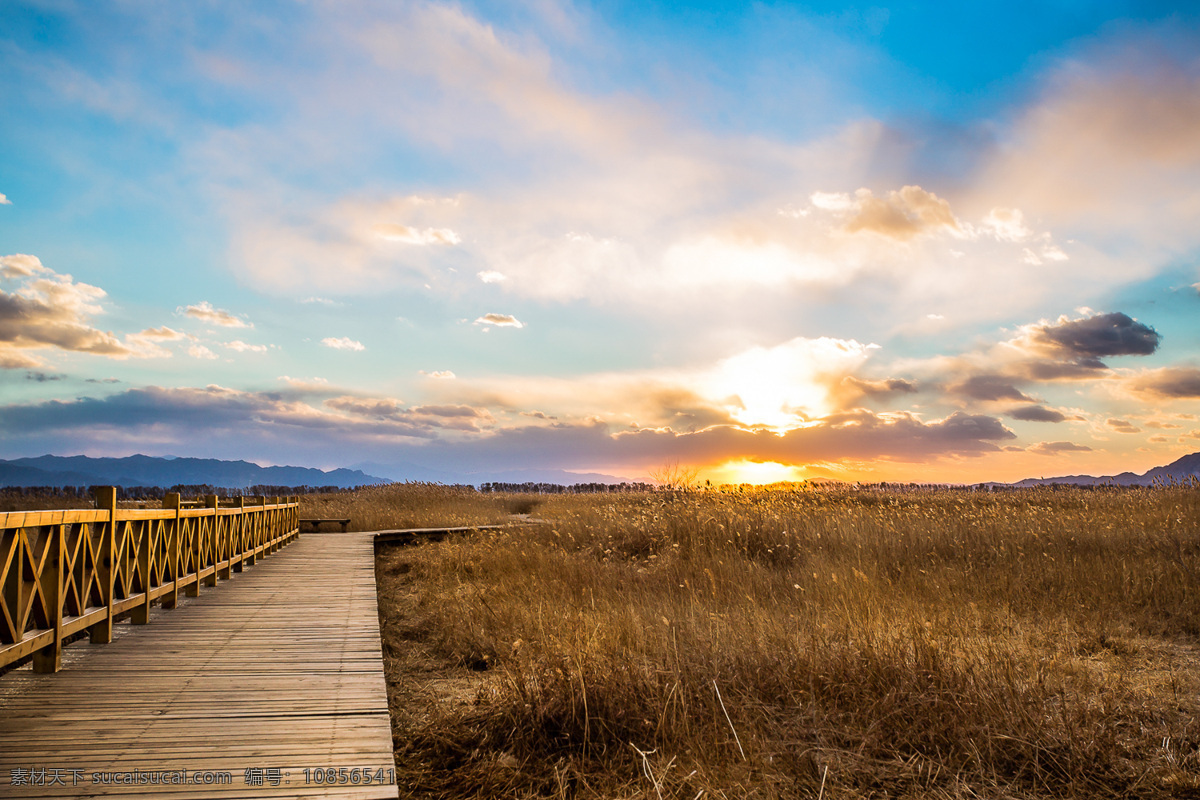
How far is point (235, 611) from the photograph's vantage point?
7.92 m

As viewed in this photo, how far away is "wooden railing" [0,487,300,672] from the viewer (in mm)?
4668

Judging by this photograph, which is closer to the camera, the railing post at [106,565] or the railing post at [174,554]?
the railing post at [106,565]

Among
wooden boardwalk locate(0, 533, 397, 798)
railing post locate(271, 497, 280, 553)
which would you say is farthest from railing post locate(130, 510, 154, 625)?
railing post locate(271, 497, 280, 553)

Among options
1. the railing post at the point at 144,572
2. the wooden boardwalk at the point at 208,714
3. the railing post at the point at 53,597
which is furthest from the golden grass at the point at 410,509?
the railing post at the point at 53,597

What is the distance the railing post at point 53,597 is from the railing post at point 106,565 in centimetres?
82

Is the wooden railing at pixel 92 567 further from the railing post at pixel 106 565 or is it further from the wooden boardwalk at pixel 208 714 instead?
the wooden boardwalk at pixel 208 714

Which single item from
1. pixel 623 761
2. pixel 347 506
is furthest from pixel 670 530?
pixel 347 506

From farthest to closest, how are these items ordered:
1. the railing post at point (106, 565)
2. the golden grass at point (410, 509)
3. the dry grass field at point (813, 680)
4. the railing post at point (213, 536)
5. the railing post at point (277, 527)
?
the golden grass at point (410, 509)
the railing post at point (277, 527)
the railing post at point (213, 536)
the railing post at point (106, 565)
the dry grass field at point (813, 680)

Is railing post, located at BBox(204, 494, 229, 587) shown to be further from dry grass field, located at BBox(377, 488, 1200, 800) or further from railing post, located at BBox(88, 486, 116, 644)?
railing post, located at BBox(88, 486, 116, 644)

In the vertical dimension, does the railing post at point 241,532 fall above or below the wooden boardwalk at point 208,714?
above

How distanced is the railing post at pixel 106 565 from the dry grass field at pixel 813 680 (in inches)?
105

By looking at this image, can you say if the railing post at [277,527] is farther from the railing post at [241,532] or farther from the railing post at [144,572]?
the railing post at [144,572]

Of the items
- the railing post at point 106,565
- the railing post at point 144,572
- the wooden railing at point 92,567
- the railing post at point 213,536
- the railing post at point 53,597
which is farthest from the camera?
the railing post at point 213,536

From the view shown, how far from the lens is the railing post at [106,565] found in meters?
6.05
